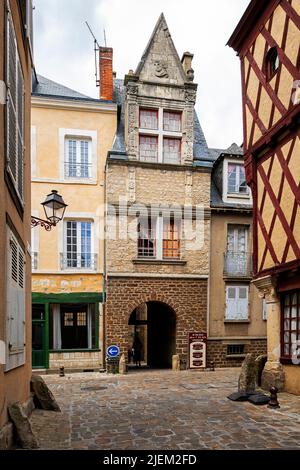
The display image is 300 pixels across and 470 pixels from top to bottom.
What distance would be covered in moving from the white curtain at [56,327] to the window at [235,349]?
604cm

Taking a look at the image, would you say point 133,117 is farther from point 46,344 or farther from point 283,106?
point 46,344

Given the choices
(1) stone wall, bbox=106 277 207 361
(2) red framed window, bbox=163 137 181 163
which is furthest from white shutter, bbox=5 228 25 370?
(2) red framed window, bbox=163 137 181 163

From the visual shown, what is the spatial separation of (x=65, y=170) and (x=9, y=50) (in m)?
9.60

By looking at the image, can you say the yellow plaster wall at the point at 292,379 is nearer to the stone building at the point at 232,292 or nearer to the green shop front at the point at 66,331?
the stone building at the point at 232,292

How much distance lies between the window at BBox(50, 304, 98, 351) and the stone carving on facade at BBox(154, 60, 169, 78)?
861 cm

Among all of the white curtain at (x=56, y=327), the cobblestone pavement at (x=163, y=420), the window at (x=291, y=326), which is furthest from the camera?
the white curtain at (x=56, y=327)

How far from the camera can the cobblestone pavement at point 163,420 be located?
5621mm

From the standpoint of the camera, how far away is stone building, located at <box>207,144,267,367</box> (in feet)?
48.9

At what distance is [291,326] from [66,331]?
812 cm

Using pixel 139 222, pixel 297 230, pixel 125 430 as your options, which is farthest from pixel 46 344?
pixel 297 230

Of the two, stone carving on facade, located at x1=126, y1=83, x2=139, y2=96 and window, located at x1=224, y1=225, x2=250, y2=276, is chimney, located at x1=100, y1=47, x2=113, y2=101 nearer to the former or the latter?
stone carving on facade, located at x1=126, y1=83, x2=139, y2=96

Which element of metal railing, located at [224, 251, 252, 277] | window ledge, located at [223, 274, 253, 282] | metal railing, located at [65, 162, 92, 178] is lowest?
window ledge, located at [223, 274, 253, 282]

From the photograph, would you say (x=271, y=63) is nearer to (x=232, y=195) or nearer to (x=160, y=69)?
(x=160, y=69)

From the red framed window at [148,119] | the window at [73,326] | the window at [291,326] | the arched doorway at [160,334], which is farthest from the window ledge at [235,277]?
the red framed window at [148,119]
